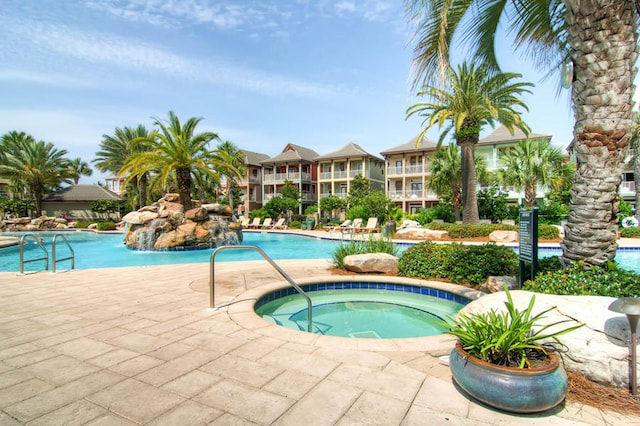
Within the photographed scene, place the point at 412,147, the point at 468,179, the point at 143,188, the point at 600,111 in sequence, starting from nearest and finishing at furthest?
the point at 600,111, the point at 468,179, the point at 143,188, the point at 412,147

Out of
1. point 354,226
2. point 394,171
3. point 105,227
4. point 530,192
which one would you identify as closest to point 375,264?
point 354,226

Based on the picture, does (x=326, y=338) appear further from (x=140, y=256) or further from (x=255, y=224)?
(x=255, y=224)

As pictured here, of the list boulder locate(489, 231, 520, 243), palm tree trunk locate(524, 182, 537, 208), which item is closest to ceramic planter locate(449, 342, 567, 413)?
boulder locate(489, 231, 520, 243)

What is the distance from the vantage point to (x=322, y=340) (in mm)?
3598

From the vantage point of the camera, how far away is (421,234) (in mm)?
17766

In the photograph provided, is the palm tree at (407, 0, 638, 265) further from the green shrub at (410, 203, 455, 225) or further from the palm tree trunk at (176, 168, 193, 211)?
the green shrub at (410, 203, 455, 225)

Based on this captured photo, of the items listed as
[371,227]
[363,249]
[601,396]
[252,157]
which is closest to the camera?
[601,396]

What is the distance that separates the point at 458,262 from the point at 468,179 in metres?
12.2

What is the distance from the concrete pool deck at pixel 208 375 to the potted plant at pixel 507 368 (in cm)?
13

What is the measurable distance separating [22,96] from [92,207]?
Result: 31.0 meters

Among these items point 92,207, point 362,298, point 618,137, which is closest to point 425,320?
point 362,298

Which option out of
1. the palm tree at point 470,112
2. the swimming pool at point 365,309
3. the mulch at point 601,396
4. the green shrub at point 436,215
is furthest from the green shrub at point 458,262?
the green shrub at point 436,215

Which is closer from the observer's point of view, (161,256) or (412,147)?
(161,256)

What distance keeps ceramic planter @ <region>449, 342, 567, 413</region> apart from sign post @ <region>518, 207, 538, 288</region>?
2860 millimetres
